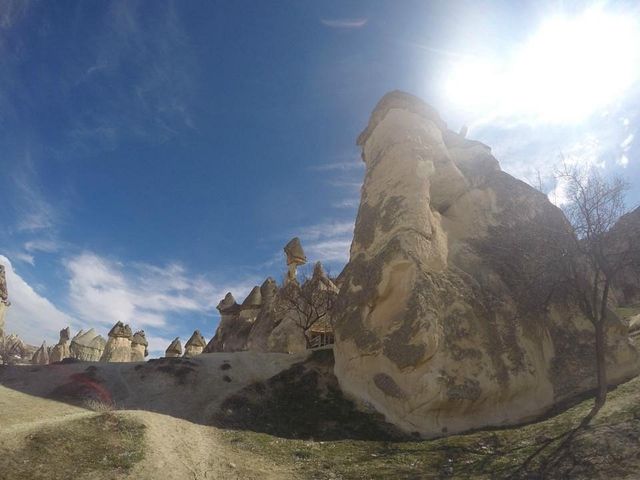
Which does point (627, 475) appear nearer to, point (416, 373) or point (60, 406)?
point (416, 373)

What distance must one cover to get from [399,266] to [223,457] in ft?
29.8

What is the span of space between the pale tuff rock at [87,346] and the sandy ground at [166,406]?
97.9ft

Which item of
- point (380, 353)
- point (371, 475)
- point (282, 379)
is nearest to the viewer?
point (371, 475)

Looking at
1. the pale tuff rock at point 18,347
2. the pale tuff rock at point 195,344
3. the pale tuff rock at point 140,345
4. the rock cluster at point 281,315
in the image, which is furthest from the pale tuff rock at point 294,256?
the pale tuff rock at point 18,347

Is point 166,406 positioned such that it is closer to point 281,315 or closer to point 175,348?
point 281,315

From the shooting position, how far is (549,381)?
582 inches

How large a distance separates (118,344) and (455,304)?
119 feet

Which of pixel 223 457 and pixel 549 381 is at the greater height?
pixel 549 381

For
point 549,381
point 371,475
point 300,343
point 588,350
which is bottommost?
point 371,475

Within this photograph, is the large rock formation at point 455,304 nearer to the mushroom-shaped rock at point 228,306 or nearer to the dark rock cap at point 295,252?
the dark rock cap at point 295,252

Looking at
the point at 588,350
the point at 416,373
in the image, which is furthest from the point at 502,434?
the point at 588,350

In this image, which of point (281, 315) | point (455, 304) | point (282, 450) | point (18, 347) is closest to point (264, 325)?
point (281, 315)

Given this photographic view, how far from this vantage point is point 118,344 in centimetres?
4069

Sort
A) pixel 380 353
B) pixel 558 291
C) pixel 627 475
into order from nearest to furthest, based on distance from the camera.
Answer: pixel 627 475
pixel 380 353
pixel 558 291
